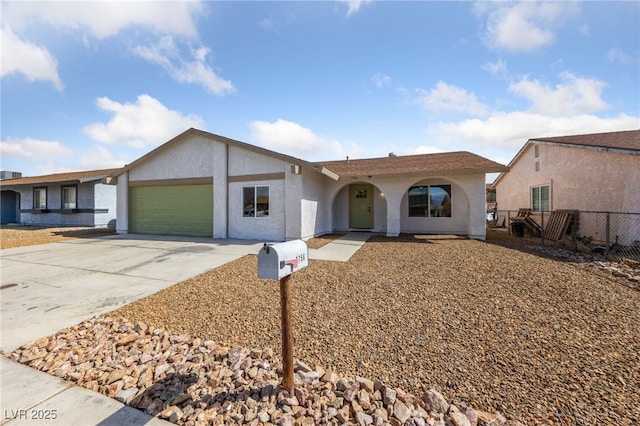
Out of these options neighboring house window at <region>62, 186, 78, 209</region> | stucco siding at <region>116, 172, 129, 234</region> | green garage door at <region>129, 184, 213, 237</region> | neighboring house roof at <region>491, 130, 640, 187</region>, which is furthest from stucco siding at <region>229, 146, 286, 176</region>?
neighboring house window at <region>62, 186, 78, 209</region>

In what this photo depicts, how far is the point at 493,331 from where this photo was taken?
10.9 feet

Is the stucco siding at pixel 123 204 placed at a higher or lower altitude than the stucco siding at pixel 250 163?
lower

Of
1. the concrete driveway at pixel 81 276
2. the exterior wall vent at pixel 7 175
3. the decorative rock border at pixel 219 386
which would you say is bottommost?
the decorative rock border at pixel 219 386

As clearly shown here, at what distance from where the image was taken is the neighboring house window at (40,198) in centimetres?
1930

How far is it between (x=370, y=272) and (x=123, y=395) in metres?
4.73

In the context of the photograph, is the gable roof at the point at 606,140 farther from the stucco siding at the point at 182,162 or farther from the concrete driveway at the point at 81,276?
the stucco siding at the point at 182,162

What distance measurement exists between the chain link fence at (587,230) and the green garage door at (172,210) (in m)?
13.9

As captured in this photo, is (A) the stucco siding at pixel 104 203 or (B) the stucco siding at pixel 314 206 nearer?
(B) the stucco siding at pixel 314 206

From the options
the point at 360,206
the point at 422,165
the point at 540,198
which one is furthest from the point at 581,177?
the point at 360,206

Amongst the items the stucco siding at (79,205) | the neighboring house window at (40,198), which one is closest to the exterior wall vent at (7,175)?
the stucco siding at (79,205)

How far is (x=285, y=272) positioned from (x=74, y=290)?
16.9 ft

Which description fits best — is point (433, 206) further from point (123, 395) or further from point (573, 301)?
point (123, 395)

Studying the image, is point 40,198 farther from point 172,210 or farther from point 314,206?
point 314,206

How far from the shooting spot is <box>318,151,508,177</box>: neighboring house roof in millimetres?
10312
